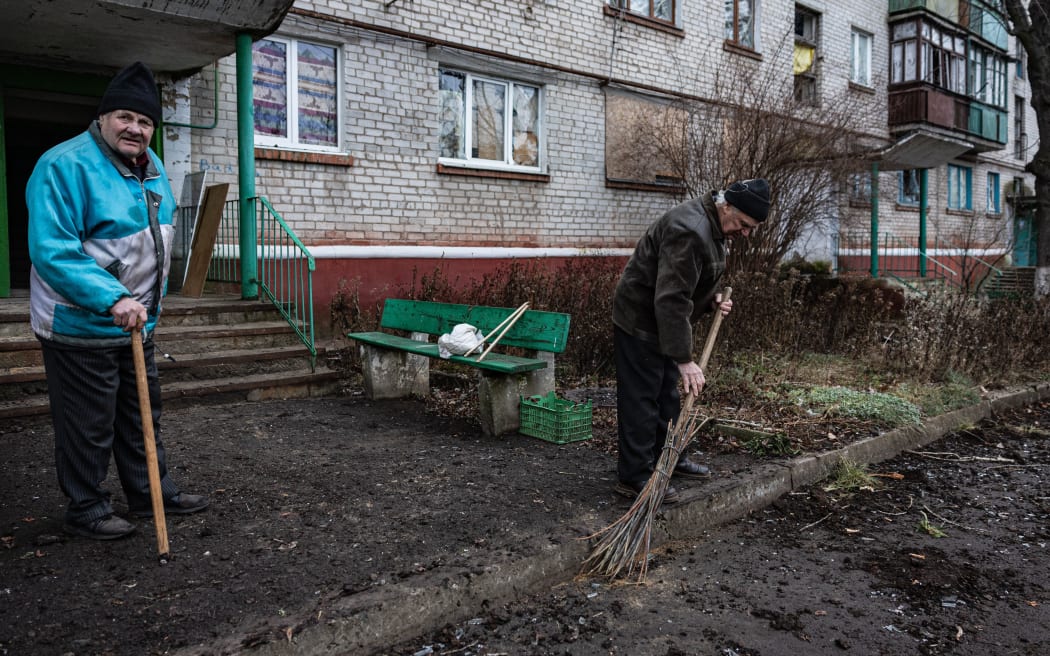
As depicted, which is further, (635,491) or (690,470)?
(690,470)

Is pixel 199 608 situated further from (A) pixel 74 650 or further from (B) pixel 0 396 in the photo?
(B) pixel 0 396

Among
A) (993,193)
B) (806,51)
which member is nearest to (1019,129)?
(993,193)

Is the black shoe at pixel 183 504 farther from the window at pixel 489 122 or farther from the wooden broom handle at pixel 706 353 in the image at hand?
the window at pixel 489 122

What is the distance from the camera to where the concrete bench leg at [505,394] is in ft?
16.9

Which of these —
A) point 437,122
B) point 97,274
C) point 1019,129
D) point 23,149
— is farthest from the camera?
point 1019,129

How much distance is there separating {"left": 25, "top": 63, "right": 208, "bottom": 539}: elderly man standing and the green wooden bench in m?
2.24

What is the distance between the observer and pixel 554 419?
16.5 feet

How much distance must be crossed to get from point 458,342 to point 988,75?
879 inches

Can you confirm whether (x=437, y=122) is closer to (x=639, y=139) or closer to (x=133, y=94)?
(x=639, y=139)

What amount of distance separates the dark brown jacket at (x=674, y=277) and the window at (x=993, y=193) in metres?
23.2

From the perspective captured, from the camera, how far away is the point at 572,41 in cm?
1156

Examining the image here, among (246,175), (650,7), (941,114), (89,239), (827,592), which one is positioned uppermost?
(650,7)

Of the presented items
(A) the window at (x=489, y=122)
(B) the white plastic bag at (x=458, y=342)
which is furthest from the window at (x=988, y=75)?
(B) the white plastic bag at (x=458, y=342)

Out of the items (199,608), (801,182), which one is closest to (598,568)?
(199,608)
